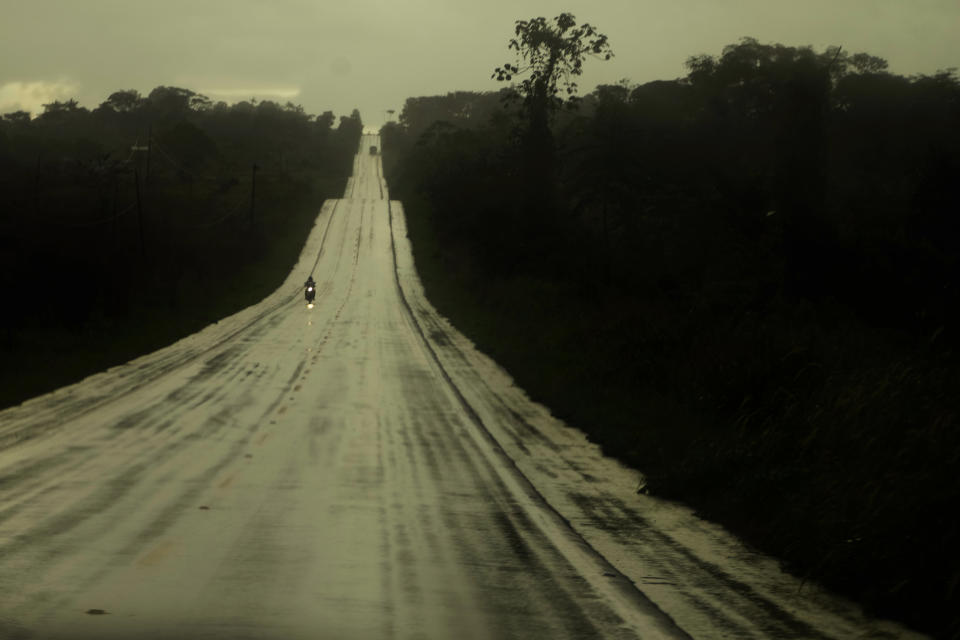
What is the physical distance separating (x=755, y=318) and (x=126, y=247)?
38859mm

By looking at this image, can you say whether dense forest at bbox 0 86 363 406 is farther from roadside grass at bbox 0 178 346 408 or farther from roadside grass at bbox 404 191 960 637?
roadside grass at bbox 404 191 960 637

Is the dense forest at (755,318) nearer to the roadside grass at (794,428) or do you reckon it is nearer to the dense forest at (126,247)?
the roadside grass at (794,428)

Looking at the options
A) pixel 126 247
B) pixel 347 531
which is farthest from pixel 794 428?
pixel 126 247

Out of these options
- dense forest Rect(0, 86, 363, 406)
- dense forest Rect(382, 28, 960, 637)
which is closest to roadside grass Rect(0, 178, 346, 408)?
dense forest Rect(0, 86, 363, 406)

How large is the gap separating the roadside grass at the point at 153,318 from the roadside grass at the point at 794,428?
1068 cm

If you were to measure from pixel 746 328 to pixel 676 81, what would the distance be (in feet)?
325

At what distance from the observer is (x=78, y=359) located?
88.7 ft

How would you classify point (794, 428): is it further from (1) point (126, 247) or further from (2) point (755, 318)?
(1) point (126, 247)

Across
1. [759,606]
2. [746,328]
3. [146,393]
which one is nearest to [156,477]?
[759,606]

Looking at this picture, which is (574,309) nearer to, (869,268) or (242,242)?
(869,268)

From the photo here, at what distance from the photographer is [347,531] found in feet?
31.6

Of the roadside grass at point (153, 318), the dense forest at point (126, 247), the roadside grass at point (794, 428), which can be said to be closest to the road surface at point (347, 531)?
the roadside grass at point (794, 428)

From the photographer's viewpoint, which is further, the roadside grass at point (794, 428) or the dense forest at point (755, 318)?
the dense forest at point (755, 318)

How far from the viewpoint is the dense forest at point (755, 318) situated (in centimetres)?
920
